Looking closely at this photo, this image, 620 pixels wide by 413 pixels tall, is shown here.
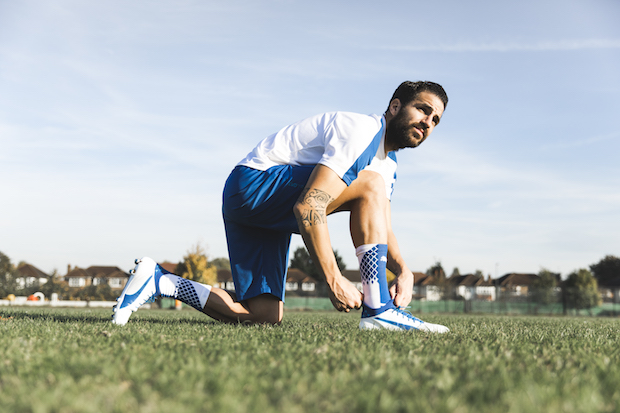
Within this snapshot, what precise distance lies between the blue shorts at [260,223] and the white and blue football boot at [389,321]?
0.89m

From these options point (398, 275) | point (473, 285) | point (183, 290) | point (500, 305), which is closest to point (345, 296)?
point (398, 275)

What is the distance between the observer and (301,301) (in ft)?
127

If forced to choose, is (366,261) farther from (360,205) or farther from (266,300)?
(266,300)

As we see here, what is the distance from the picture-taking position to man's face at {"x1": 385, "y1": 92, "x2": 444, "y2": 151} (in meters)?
3.60

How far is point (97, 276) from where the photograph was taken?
297 feet

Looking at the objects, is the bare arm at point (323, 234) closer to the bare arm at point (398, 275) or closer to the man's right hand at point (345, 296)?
the man's right hand at point (345, 296)

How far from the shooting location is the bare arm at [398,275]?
3.60 meters

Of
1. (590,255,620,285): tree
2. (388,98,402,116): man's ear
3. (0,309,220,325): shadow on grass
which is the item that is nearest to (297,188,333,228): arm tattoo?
(388,98,402,116): man's ear

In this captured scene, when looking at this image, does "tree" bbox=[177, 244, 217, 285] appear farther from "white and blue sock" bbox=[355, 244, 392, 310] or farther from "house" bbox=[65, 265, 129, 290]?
"house" bbox=[65, 265, 129, 290]

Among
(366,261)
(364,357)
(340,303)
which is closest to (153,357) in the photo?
(364,357)

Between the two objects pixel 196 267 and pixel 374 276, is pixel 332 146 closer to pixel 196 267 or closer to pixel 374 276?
pixel 374 276

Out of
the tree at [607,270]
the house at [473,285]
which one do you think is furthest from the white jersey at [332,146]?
the tree at [607,270]

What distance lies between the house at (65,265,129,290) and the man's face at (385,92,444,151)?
93.3 m

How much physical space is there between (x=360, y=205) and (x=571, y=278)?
59.2 m
